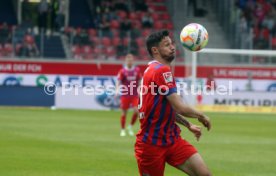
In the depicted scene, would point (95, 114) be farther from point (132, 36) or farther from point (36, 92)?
point (132, 36)

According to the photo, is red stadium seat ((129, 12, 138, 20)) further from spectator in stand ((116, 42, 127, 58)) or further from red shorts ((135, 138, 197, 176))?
red shorts ((135, 138, 197, 176))

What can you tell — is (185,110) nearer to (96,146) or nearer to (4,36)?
(96,146)

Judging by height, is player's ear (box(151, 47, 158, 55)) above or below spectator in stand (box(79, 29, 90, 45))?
above

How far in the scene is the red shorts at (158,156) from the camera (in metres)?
8.54

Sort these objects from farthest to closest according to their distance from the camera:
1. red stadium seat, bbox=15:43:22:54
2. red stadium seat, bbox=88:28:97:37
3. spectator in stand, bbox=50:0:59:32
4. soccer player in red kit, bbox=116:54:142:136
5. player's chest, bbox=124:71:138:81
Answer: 1. spectator in stand, bbox=50:0:59:32
2. red stadium seat, bbox=88:28:97:37
3. red stadium seat, bbox=15:43:22:54
4. player's chest, bbox=124:71:138:81
5. soccer player in red kit, bbox=116:54:142:136

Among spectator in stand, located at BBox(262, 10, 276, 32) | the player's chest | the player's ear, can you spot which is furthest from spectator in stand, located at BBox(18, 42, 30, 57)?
the player's ear

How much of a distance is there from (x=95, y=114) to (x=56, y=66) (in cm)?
732

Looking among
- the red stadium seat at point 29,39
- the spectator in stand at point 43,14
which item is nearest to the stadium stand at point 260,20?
the spectator in stand at point 43,14

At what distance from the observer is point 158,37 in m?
8.55

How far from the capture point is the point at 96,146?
706 inches

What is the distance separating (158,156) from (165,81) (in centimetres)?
86

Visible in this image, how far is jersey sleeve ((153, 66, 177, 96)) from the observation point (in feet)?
27.7

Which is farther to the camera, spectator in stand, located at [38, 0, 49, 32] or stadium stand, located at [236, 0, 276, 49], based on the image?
stadium stand, located at [236, 0, 276, 49]

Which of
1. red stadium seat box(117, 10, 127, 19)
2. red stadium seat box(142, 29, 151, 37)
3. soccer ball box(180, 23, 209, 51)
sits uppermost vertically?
soccer ball box(180, 23, 209, 51)
